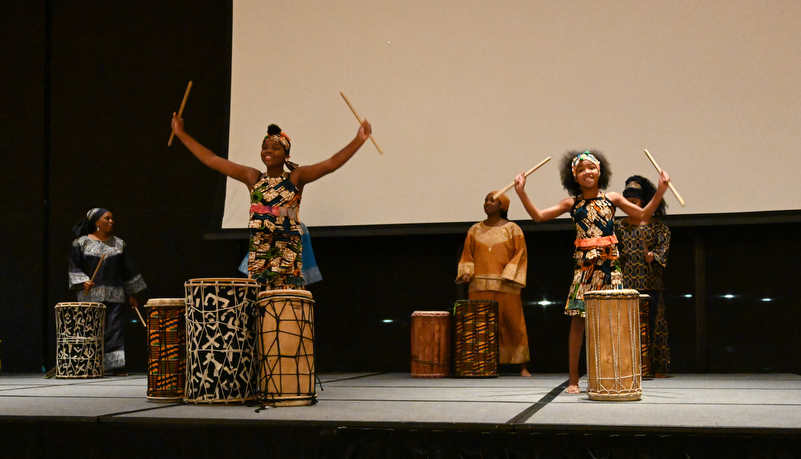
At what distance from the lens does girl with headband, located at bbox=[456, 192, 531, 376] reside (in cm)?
582

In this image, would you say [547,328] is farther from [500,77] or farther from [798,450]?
[798,450]

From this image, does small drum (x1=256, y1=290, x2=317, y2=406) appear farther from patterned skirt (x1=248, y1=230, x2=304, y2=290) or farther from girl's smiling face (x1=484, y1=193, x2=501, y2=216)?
girl's smiling face (x1=484, y1=193, x2=501, y2=216)

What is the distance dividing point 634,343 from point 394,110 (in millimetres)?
3074

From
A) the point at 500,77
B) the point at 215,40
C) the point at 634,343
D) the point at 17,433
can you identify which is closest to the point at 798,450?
the point at 634,343

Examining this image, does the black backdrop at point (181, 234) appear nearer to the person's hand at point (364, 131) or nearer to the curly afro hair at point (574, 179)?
the curly afro hair at point (574, 179)

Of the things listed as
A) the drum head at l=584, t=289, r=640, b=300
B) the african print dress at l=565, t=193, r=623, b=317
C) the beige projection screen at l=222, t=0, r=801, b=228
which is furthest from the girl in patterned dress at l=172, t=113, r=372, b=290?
the beige projection screen at l=222, t=0, r=801, b=228

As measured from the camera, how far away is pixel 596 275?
407cm

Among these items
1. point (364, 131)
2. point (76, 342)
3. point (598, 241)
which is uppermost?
point (364, 131)

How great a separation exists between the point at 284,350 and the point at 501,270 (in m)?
2.68

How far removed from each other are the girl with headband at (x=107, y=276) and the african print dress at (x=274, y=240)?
2.41 meters

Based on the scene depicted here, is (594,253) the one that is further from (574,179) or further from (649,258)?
(649,258)

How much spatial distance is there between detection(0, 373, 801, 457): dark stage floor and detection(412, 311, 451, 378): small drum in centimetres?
166

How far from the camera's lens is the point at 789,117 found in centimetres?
545

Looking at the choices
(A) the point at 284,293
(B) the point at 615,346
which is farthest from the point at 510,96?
(A) the point at 284,293
